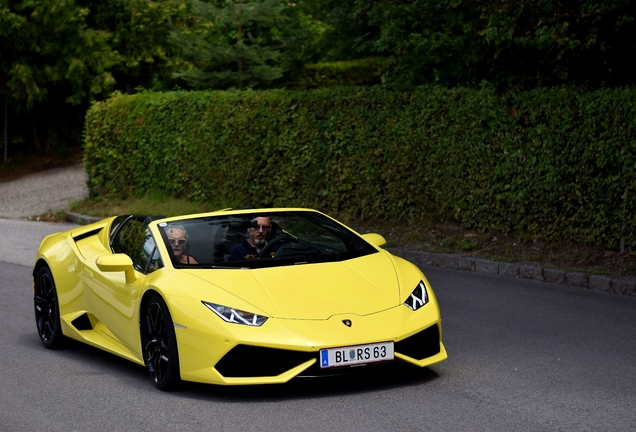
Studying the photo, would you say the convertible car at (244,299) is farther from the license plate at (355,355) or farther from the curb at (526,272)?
the curb at (526,272)

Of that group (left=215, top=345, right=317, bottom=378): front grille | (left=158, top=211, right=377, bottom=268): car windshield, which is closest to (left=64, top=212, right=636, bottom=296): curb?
(left=158, top=211, right=377, bottom=268): car windshield

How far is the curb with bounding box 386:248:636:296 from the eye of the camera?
39.1 feet

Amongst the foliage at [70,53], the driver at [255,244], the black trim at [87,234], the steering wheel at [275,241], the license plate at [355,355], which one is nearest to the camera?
the license plate at [355,355]

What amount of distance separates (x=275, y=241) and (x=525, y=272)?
5832 millimetres

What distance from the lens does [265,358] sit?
6574mm

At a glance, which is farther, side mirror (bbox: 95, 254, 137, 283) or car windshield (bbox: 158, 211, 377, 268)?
car windshield (bbox: 158, 211, 377, 268)

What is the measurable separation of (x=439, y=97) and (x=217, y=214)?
326 inches

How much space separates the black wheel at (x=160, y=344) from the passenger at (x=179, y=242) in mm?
471

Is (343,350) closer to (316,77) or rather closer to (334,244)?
(334,244)

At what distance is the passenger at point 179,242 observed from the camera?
7625 millimetres

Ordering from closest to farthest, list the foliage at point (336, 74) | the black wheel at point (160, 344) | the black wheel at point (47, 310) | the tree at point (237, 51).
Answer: the black wheel at point (160, 344), the black wheel at point (47, 310), the tree at point (237, 51), the foliage at point (336, 74)

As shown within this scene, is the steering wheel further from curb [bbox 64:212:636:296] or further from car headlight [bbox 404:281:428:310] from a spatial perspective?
curb [bbox 64:212:636:296]

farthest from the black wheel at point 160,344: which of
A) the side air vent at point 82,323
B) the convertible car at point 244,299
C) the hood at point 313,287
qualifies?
the side air vent at point 82,323

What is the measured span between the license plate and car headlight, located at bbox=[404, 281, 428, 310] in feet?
1.63
